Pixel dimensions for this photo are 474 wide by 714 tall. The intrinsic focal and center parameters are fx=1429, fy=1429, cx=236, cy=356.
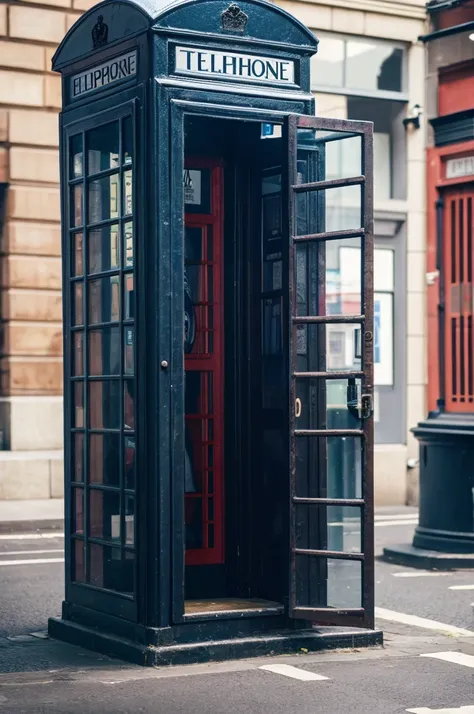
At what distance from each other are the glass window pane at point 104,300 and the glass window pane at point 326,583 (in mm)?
1590

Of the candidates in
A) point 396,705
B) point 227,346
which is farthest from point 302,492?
point 396,705

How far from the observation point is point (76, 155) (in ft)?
25.3

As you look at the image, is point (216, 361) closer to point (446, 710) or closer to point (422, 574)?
point (446, 710)

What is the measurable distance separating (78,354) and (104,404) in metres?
0.40

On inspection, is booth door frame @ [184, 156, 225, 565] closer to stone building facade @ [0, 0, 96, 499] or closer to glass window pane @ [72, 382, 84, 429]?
glass window pane @ [72, 382, 84, 429]

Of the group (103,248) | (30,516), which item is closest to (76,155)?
(103,248)

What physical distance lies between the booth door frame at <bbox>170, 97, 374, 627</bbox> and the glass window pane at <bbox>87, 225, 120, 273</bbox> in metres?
0.47

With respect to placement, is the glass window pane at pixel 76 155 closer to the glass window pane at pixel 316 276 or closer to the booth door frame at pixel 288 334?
the booth door frame at pixel 288 334

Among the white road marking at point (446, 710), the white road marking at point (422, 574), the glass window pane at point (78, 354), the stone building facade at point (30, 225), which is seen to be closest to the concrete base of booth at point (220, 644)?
the white road marking at point (446, 710)

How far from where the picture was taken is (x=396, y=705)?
6191 mm

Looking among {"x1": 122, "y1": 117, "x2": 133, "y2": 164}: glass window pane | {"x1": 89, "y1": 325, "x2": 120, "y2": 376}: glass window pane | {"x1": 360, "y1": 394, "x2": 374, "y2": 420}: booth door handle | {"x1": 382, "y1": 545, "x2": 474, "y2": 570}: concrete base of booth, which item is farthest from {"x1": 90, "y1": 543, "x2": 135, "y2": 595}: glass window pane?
{"x1": 382, "y1": 545, "x2": 474, "y2": 570}: concrete base of booth

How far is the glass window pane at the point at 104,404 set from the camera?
7.30m

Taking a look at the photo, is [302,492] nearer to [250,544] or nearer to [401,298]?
[250,544]

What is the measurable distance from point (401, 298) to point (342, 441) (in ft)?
31.9
